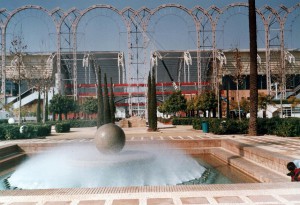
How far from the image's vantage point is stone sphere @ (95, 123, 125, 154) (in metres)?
12.8

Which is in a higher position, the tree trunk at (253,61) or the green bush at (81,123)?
the tree trunk at (253,61)

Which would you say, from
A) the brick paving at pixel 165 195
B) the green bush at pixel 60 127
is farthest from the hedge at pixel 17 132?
the brick paving at pixel 165 195

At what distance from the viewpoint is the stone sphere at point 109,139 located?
1276cm

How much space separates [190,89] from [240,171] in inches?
3321

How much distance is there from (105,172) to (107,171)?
12 centimetres

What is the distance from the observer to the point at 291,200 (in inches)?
261

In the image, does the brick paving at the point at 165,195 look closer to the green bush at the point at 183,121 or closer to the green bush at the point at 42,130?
the green bush at the point at 42,130

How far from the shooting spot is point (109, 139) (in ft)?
42.0

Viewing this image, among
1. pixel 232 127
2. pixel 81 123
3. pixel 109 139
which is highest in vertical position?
pixel 109 139

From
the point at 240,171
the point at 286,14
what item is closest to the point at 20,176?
the point at 240,171

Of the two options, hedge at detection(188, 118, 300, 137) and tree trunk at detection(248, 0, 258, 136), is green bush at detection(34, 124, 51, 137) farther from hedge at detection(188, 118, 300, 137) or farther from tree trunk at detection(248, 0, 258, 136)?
tree trunk at detection(248, 0, 258, 136)

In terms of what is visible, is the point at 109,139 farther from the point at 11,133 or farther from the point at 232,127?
the point at 232,127

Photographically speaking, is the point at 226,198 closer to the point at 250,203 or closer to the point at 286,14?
the point at 250,203

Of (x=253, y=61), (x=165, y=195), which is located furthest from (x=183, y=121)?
(x=165, y=195)
